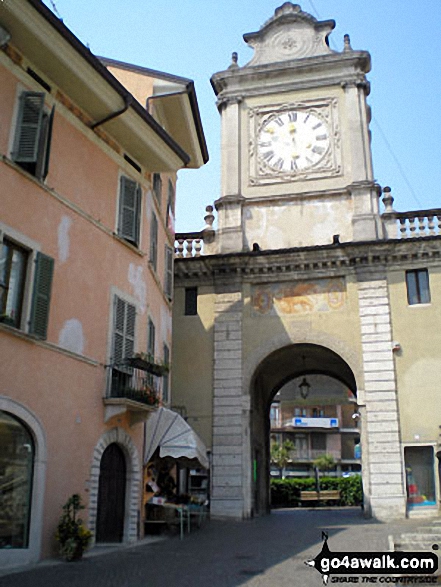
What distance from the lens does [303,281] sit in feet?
78.2

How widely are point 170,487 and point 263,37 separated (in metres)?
18.6

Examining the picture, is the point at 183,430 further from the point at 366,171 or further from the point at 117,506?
the point at 366,171

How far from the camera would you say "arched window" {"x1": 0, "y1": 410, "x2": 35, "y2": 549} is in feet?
36.4

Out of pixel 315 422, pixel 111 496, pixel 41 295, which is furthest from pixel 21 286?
pixel 315 422

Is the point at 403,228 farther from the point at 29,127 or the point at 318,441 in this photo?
the point at 318,441

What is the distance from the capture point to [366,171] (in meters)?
24.9

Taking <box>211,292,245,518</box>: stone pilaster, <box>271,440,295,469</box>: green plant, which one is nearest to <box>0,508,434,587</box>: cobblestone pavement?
<box>211,292,245,518</box>: stone pilaster

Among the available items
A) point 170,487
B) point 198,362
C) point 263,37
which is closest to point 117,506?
point 170,487

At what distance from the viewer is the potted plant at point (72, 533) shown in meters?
11.8

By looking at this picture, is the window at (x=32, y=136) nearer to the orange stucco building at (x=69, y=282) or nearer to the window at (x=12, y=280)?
the orange stucco building at (x=69, y=282)

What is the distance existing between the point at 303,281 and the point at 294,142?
19.5 ft

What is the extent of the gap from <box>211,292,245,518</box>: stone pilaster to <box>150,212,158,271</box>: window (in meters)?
6.07

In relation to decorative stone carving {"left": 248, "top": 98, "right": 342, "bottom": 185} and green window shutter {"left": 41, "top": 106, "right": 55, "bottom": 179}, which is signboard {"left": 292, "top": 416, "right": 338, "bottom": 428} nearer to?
decorative stone carving {"left": 248, "top": 98, "right": 342, "bottom": 185}

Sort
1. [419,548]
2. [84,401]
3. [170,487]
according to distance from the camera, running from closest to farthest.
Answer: [419,548] → [84,401] → [170,487]
